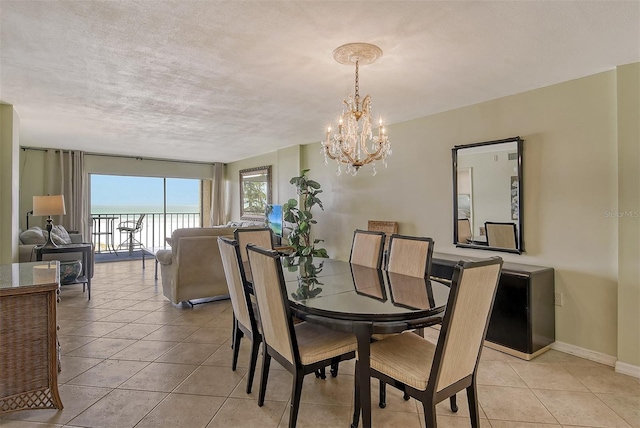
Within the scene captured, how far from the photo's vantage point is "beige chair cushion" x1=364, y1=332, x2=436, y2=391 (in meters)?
1.62

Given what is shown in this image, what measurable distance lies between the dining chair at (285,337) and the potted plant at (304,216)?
3.24 m

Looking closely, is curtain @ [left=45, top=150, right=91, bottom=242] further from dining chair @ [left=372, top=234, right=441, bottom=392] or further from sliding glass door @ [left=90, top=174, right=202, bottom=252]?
dining chair @ [left=372, top=234, right=441, bottom=392]

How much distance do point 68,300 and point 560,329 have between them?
5579mm

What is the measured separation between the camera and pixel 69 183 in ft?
22.3

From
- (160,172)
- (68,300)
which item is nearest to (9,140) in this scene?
(68,300)

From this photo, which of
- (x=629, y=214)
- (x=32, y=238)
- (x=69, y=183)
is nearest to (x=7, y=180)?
(x=32, y=238)

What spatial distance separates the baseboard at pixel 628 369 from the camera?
2.51m

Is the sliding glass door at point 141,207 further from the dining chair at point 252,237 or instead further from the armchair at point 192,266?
the dining chair at point 252,237

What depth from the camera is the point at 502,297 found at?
2941 millimetres

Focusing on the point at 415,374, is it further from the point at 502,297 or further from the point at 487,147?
the point at 487,147

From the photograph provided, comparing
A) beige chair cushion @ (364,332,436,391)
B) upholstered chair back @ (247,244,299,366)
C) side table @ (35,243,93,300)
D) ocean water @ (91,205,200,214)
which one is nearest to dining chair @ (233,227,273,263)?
upholstered chair back @ (247,244,299,366)

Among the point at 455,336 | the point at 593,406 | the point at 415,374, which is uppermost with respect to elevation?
the point at 455,336

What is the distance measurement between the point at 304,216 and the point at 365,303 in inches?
146

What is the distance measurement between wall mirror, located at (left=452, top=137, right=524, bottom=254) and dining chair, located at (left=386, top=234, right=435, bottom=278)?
1.26 metres
